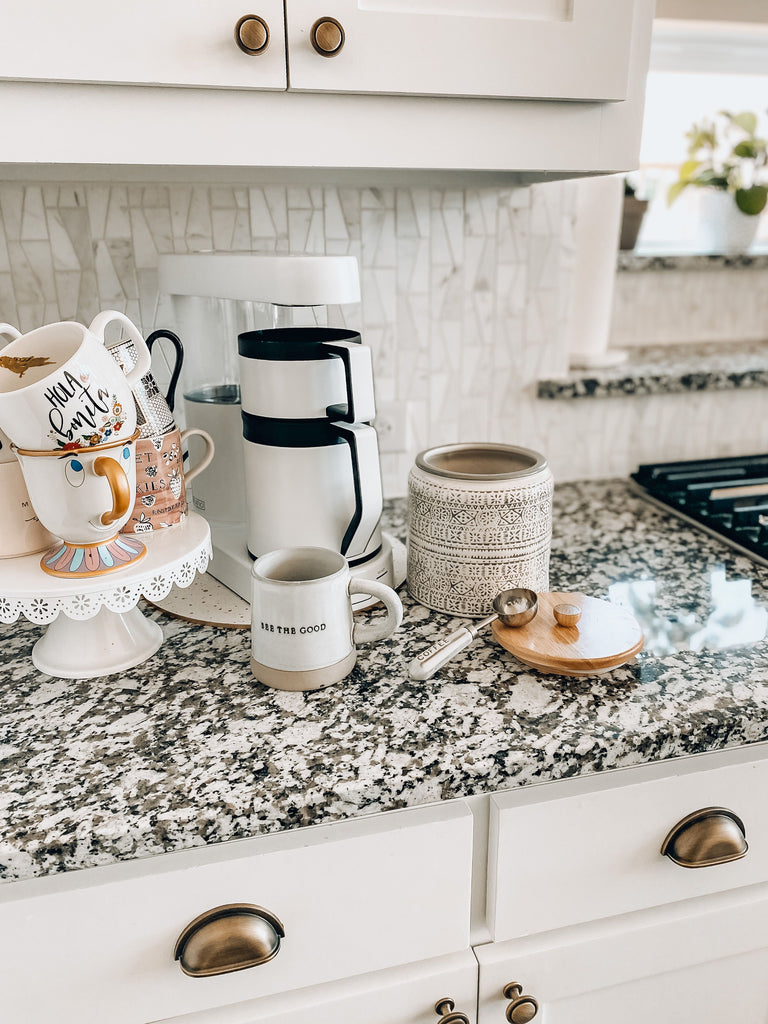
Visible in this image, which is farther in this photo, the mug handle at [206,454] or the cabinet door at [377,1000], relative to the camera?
the mug handle at [206,454]

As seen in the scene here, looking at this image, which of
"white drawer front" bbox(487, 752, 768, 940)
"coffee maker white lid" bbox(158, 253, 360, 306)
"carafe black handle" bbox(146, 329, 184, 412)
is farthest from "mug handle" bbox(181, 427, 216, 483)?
"white drawer front" bbox(487, 752, 768, 940)

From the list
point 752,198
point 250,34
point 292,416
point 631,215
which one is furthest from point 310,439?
point 752,198

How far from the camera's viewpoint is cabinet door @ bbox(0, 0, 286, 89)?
63cm

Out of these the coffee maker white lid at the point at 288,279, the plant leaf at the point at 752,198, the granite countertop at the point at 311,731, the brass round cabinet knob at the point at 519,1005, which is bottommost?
the brass round cabinet knob at the point at 519,1005

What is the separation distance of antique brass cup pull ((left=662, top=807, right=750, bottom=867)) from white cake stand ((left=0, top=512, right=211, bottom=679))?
48cm

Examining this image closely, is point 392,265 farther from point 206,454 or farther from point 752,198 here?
point 752,198

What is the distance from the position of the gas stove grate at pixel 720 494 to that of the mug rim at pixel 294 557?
22.0 inches

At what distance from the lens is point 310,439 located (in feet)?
2.56

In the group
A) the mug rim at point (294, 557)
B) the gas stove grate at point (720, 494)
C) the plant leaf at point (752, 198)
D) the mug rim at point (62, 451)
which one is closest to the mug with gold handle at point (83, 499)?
the mug rim at point (62, 451)

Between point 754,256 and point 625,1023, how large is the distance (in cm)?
126

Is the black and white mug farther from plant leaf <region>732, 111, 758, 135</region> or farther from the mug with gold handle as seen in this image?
plant leaf <region>732, 111, 758, 135</region>

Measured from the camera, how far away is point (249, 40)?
670mm

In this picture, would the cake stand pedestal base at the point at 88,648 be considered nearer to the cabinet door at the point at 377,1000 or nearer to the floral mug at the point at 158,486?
the floral mug at the point at 158,486

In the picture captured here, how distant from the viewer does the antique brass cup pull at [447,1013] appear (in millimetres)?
645
